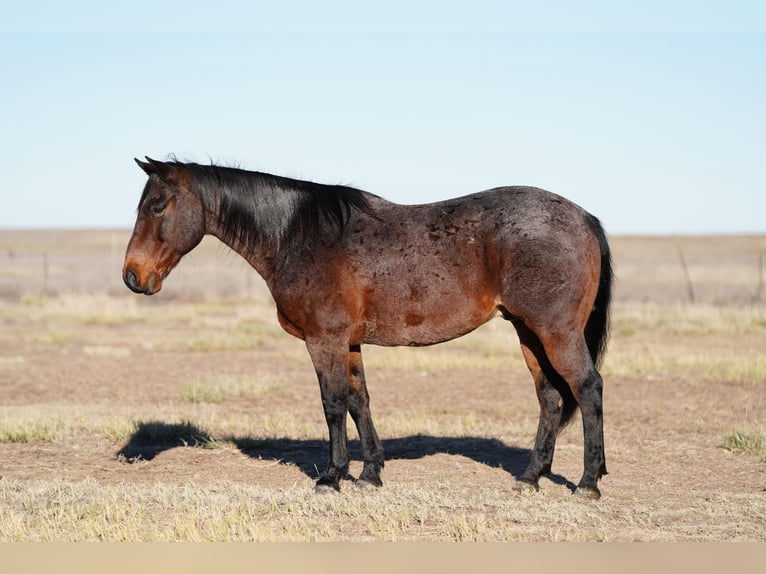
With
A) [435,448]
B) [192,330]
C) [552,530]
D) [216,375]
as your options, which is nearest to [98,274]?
[192,330]

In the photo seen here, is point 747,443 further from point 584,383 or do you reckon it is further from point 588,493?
point 584,383

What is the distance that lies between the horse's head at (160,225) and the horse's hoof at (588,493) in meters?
3.87

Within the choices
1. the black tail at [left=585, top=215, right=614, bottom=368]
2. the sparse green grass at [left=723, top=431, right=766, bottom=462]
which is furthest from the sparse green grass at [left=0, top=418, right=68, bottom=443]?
the sparse green grass at [left=723, top=431, right=766, bottom=462]

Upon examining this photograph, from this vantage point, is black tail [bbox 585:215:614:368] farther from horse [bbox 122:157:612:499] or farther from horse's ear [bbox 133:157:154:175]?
horse's ear [bbox 133:157:154:175]

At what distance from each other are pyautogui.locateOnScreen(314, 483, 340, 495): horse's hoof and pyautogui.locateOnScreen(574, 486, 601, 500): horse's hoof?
1999 millimetres

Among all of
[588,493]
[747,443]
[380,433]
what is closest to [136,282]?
[588,493]

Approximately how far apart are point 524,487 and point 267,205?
3.31m

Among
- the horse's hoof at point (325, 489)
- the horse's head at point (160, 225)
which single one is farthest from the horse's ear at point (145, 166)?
the horse's hoof at point (325, 489)

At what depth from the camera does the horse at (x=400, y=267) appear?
23.6 ft

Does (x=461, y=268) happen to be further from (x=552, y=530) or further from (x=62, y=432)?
(x=62, y=432)

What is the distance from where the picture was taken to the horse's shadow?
30.3 ft

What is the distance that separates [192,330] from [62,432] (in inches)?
489

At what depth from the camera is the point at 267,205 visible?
7781mm

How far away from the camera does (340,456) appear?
769cm
